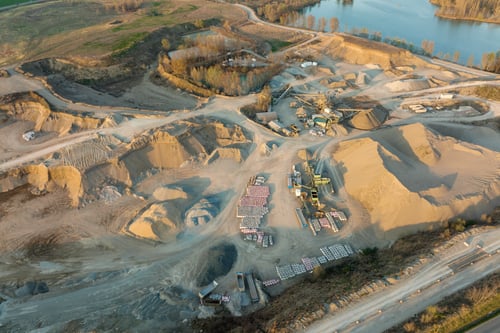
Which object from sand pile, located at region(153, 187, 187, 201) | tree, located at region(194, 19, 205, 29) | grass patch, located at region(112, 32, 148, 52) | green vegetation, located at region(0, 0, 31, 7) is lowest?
sand pile, located at region(153, 187, 187, 201)

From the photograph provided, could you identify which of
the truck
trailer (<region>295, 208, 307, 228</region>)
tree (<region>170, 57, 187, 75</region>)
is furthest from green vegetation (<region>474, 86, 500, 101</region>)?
the truck

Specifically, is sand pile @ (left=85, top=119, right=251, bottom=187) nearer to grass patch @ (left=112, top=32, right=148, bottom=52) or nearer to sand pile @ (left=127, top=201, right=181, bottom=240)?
sand pile @ (left=127, top=201, right=181, bottom=240)

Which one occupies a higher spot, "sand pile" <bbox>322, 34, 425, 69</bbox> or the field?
the field

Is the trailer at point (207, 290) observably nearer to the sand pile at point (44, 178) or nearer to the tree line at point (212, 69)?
the sand pile at point (44, 178)

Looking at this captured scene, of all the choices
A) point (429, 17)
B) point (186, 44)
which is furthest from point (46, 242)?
point (429, 17)

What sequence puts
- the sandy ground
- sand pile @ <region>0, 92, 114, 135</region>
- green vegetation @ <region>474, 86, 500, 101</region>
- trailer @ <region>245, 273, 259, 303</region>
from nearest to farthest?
trailer @ <region>245, 273, 259, 303</region> → the sandy ground → sand pile @ <region>0, 92, 114, 135</region> → green vegetation @ <region>474, 86, 500, 101</region>

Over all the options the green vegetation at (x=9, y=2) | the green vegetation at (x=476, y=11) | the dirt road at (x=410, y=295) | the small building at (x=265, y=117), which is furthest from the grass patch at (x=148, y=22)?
the green vegetation at (x=476, y=11)

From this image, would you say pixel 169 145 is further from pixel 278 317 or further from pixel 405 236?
pixel 405 236

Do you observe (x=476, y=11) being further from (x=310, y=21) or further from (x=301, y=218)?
(x=301, y=218)
